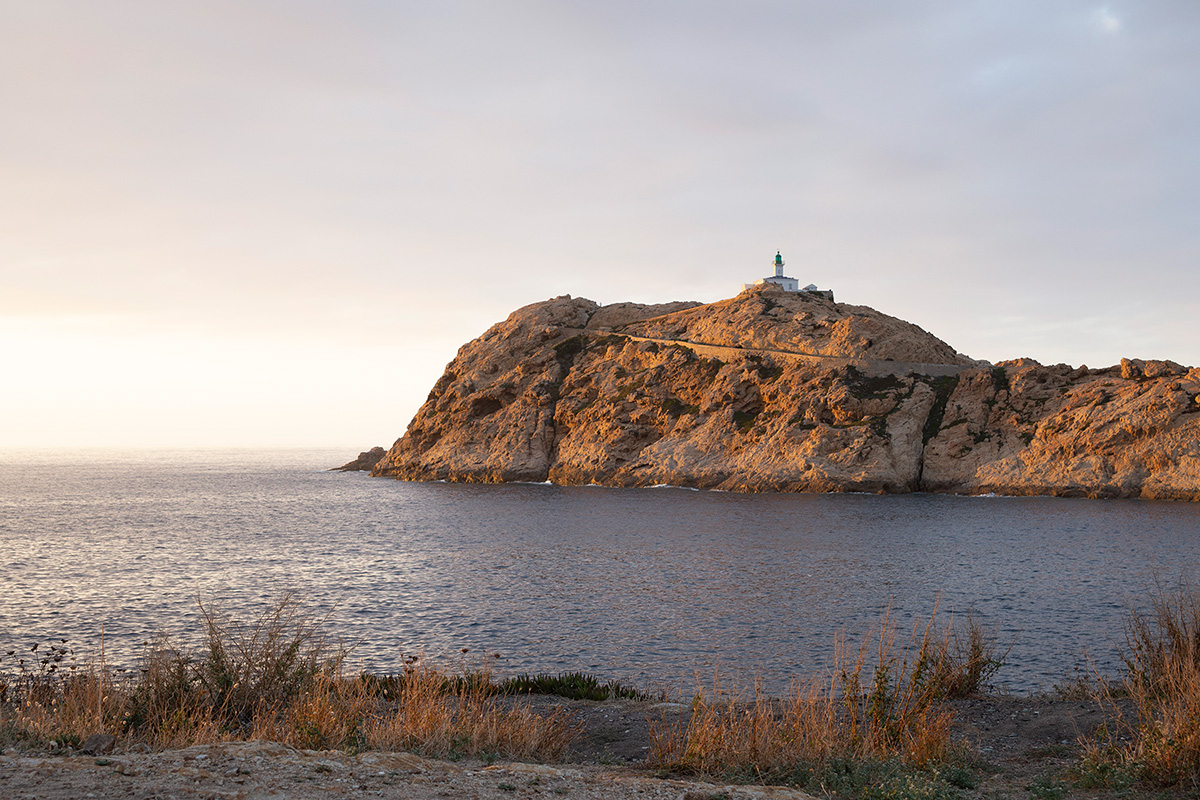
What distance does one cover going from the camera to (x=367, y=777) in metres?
7.58

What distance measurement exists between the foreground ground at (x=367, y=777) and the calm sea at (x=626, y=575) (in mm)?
6787

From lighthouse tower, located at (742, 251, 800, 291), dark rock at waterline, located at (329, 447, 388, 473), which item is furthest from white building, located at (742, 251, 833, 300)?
dark rock at waterline, located at (329, 447, 388, 473)

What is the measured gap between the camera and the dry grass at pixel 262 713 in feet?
30.9

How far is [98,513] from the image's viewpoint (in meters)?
66.6

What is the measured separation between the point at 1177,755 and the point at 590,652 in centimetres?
1477

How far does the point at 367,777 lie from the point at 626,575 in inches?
1065

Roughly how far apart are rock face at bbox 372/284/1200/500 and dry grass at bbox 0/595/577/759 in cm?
6989

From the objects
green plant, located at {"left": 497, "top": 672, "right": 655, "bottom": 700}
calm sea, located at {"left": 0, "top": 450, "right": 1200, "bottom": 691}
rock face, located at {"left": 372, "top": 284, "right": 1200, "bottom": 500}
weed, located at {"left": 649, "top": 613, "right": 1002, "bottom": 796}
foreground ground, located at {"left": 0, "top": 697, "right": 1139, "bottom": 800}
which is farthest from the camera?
rock face, located at {"left": 372, "top": 284, "right": 1200, "bottom": 500}

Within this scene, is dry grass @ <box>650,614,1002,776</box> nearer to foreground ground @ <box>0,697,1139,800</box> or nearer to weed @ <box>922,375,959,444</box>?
foreground ground @ <box>0,697,1139,800</box>

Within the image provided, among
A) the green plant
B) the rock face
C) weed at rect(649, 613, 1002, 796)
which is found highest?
the rock face

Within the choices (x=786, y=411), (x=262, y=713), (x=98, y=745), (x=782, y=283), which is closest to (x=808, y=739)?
(x=262, y=713)

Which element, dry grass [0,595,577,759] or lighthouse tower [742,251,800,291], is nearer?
dry grass [0,595,577,759]

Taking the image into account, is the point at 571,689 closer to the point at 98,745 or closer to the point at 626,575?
the point at 98,745

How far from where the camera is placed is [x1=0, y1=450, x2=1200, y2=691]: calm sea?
72.4 ft
